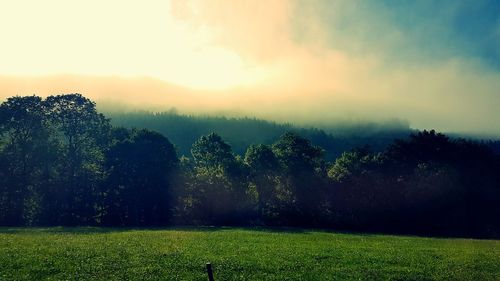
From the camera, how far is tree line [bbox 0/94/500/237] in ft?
287

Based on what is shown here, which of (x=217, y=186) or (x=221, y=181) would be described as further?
(x=221, y=181)

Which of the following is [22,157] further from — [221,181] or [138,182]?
[221,181]

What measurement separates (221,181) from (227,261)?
65903 millimetres

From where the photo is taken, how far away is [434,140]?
100m

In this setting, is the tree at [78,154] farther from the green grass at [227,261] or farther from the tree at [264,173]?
the green grass at [227,261]

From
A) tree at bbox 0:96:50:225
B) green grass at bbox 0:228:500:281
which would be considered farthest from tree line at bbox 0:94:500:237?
green grass at bbox 0:228:500:281

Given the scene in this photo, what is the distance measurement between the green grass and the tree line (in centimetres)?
4383

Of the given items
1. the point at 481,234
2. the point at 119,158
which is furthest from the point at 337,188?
the point at 119,158

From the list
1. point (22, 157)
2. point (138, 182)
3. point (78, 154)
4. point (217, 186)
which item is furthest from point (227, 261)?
point (22, 157)

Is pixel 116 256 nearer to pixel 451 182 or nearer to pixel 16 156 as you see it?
pixel 16 156

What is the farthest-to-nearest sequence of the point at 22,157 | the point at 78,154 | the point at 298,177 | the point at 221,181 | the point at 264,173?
the point at 264,173, the point at 221,181, the point at 298,177, the point at 78,154, the point at 22,157

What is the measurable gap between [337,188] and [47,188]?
68287mm

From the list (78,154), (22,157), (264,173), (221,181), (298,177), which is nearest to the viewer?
(22,157)

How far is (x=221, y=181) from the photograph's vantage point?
101562 millimetres
